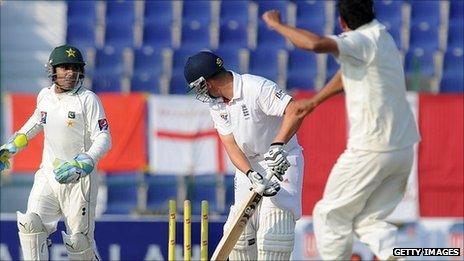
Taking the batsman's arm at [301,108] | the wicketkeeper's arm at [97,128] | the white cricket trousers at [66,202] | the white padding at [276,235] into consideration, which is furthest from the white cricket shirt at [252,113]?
the white cricket trousers at [66,202]

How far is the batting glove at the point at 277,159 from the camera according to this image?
6746mm

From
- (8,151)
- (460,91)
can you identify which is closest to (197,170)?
(460,91)

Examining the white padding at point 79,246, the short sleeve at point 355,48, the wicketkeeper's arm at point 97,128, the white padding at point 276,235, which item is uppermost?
the short sleeve at point 355,48

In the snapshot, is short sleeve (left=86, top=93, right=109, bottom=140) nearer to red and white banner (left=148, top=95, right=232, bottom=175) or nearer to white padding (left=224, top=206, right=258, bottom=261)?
white padding (left=224, top=206, right=258, bottom=261)

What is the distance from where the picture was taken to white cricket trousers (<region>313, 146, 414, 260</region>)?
605cm

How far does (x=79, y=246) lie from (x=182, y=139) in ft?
13.2

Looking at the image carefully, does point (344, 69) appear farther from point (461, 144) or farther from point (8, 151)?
point (461, 144)

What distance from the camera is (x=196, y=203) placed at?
39.4 ft

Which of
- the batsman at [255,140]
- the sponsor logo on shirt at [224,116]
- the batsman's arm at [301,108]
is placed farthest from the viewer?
the sponsor logo on shirt at [224,116]

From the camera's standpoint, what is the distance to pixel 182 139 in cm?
1175

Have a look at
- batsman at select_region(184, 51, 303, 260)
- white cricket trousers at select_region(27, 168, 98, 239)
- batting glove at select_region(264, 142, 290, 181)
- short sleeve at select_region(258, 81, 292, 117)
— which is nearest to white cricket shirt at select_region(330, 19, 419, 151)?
batting glove at select_region(264, 142, 290, 181)

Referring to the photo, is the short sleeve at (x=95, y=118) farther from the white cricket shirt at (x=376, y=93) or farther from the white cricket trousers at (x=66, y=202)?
the white cricket shirt at (x=376, y=93)

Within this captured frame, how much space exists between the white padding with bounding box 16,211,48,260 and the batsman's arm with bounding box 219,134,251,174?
1295mm

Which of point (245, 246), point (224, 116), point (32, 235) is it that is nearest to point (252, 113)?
point (224, 116)
